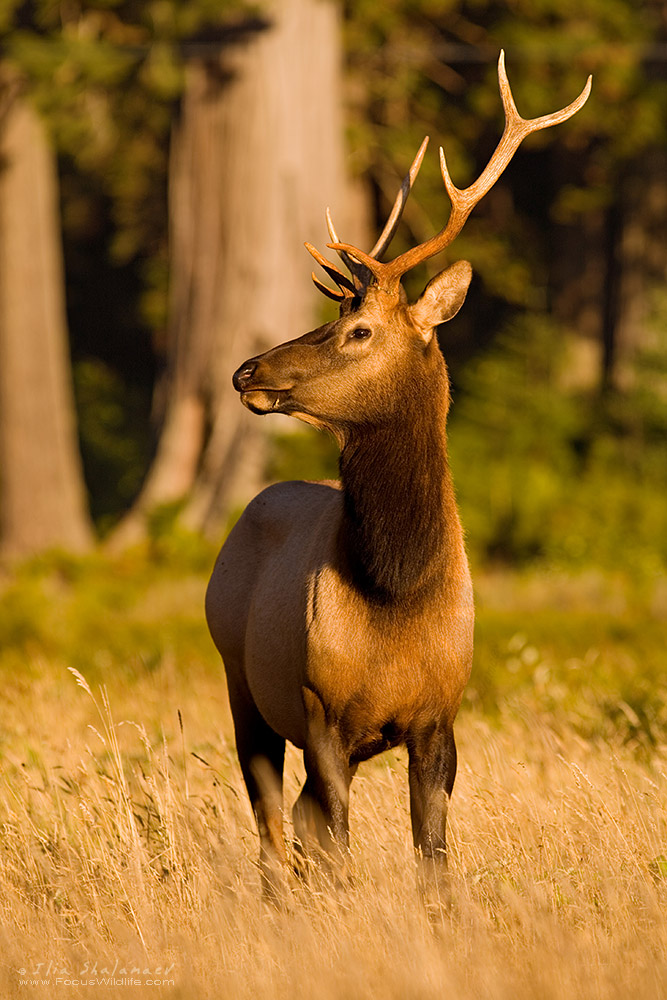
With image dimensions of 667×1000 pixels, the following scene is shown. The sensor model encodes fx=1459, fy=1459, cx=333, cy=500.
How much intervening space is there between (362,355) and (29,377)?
13.8 m

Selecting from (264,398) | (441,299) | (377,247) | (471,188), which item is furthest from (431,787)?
(471,188)

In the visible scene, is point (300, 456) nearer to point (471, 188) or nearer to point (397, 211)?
point (397, 211)

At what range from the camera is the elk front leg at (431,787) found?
4957mm

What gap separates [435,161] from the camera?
62.1ft

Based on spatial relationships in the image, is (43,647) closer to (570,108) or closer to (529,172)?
(570,108)

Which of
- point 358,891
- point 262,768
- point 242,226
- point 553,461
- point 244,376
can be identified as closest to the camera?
point 358,891

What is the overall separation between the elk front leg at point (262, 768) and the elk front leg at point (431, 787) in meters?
0.66

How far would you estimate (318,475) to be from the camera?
14.4 metres

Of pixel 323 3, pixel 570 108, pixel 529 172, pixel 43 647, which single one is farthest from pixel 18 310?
pixel 570 108

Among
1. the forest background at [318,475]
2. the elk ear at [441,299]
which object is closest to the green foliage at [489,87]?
the forest background at [318,475]

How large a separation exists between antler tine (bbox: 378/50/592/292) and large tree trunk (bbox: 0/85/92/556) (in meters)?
13.0

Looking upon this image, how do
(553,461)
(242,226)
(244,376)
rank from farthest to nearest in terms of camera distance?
(553,461), (242,226), (244,376)

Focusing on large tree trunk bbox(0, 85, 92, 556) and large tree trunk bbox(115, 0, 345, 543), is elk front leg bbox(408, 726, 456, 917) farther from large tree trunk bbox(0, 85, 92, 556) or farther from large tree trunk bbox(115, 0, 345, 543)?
large tree trunk bbox(0, 85, 92, 556)

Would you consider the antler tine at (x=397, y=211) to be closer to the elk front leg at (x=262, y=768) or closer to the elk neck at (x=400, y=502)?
the elk neck at (x=400, y=502)
